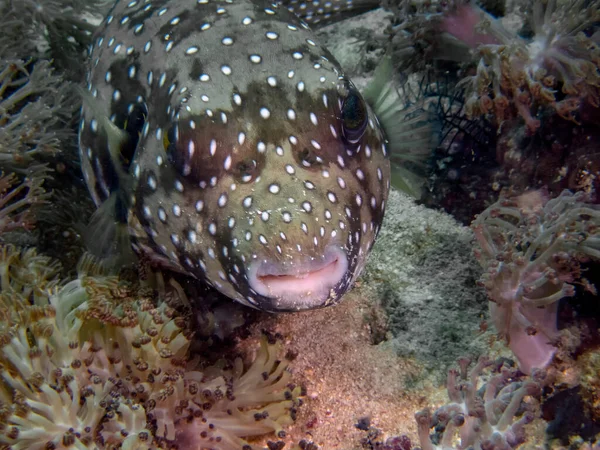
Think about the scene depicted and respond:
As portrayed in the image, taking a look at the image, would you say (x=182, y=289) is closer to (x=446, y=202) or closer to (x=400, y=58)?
(x=446, y=202)

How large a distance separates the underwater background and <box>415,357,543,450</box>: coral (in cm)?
1

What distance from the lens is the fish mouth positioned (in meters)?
2.56

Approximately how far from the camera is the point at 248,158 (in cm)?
282

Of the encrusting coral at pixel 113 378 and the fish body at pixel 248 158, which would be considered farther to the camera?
the encrusting coral at pixel 113 378

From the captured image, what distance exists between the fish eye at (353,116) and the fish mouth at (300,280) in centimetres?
78

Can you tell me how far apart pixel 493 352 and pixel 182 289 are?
2.44 metres

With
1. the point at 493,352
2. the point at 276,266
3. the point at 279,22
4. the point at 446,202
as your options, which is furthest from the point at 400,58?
the point at 276,266

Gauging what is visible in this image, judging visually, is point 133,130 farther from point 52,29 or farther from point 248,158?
point 52,29

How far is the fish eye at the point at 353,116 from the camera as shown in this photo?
298 centimetres

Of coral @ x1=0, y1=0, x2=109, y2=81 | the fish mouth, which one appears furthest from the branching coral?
coral @ x1=0, y1=0, x2=109, y2=81

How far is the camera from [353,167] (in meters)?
3.08

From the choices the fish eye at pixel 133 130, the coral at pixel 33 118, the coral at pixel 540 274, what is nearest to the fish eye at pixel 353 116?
the coral at pixel 540 274

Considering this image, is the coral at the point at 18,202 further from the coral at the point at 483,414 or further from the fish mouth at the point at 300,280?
the coral at the point at 483,414

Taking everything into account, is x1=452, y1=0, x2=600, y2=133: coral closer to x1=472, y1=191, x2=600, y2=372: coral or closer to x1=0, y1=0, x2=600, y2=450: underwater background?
x1=0, y1=0, x2=600, y2=450: underwater background
